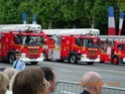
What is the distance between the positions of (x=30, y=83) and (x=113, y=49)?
31.8 metres

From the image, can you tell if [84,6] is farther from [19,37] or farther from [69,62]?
[19,37]

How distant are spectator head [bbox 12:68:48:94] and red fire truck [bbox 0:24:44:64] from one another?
2525 centimetres

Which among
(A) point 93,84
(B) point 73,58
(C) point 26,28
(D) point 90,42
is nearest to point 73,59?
(B) point 73,58

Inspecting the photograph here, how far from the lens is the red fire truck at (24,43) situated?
29.0 meters

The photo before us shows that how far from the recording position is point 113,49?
34.7 m

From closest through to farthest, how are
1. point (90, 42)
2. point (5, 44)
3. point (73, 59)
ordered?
1. point (5, 44)
2. point (90, 42)
3. point (73, 59)

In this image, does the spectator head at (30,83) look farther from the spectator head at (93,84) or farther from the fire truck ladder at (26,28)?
the fire truck ladder at (26,28)

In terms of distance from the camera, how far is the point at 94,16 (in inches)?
1933

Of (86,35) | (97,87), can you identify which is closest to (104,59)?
(86,35)

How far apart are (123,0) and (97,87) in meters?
12.6

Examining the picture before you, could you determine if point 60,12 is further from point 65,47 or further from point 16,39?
point 16,39

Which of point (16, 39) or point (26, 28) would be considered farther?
point (26, 28)

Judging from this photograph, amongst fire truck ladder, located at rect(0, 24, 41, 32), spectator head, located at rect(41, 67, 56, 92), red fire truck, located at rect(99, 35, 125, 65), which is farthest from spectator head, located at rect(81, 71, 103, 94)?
red fire truck, located at rect(99, 35, 125, 65)

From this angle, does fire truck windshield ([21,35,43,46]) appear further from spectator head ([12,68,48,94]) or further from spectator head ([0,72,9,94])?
spectator head ([12,68,48,94])
